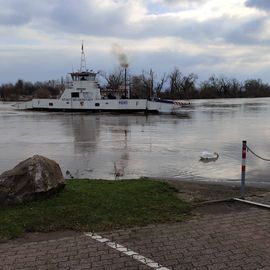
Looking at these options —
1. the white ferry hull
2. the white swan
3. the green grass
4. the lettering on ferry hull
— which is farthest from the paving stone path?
the lettering on ferry hull

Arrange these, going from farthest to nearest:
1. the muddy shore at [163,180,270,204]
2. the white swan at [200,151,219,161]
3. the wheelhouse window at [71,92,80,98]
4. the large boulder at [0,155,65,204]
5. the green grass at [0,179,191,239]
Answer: the wheelhouse window at [71,92,80,98] < the white swan at [200,151,219,161] < the muddy shore at [163,180,270,204] < the large boulder at [0,155,65,204] < the green grass at [0,179,191,239]

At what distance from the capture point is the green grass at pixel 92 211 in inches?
240

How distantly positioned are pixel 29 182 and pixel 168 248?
2884 millimetres

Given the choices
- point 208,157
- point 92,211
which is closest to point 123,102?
point 208,157

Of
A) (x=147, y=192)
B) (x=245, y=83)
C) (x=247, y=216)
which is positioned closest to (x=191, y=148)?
(x=147, y=192)

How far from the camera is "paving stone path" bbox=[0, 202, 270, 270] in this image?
4797 millimetres

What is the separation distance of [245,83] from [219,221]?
16935cm

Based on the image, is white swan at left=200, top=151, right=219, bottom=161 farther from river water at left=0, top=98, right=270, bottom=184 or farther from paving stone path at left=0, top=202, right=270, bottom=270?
paving stone path at left=0, top=202, right=270, bottom=270

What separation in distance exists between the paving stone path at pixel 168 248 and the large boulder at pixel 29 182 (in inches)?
62.4

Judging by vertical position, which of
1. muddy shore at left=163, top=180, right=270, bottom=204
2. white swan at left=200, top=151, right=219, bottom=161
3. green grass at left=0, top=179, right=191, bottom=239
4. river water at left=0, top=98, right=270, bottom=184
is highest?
green grass at left=0, top=179, right=191, bottom=239

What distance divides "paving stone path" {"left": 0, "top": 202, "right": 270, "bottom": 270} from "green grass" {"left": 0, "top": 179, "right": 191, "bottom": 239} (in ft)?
1.21

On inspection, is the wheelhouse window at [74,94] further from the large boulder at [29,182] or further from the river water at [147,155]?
the large boulder at [29,182]

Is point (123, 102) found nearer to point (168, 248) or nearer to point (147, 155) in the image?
point (147, 155)

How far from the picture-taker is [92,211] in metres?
6.71
